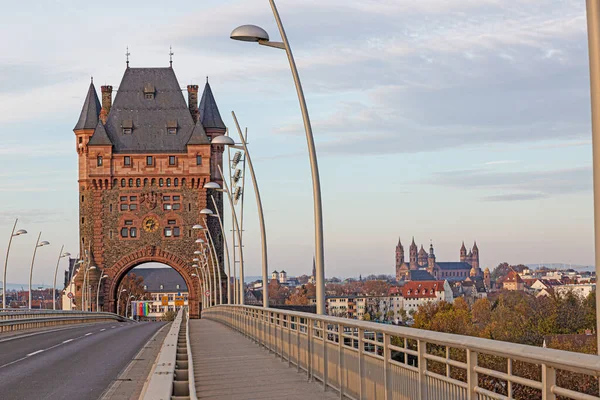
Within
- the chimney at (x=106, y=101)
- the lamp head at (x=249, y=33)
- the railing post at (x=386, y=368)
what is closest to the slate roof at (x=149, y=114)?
the chimney at (x=106, y=101)

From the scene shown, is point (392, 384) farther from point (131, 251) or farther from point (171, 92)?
point (171, 92)

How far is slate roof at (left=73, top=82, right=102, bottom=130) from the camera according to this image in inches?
4742

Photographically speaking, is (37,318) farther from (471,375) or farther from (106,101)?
(106,101)

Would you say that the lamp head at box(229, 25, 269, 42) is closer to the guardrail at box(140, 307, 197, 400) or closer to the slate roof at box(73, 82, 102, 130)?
the guardrail at box(140, 307, 197, 400)

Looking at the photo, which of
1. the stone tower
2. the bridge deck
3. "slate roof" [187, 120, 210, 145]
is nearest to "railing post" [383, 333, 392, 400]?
the bridge deck

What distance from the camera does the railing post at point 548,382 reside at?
20.7ft

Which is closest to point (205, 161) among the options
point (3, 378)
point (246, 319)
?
point (246, 319)

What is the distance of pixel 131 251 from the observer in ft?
372

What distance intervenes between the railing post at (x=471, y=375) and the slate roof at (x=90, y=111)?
115329 mm

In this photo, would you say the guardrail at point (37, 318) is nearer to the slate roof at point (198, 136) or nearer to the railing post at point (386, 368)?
the railing post at point (386, 368)

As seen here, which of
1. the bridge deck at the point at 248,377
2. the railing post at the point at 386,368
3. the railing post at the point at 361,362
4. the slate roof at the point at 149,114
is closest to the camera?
the railing post at the point at 386,368

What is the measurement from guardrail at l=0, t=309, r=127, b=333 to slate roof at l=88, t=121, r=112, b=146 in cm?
3540

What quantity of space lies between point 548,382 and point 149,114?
374 feet

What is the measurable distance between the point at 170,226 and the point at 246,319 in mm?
81496
